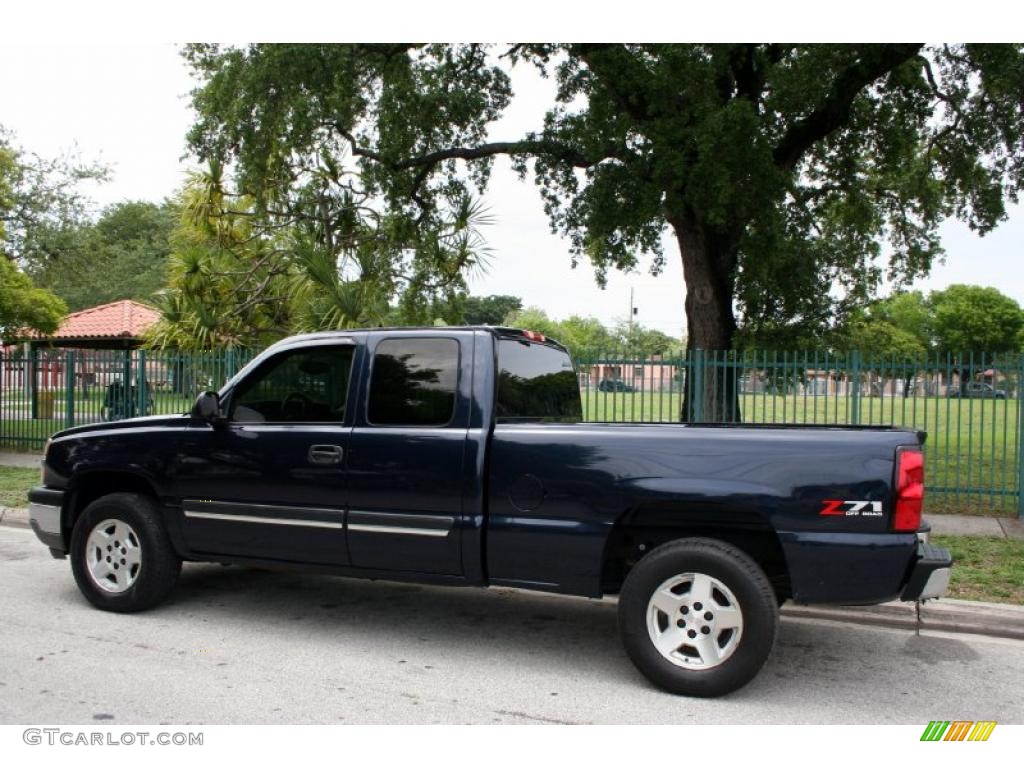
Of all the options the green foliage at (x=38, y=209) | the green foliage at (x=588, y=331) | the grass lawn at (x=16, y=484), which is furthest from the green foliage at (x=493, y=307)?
the grass lawn at (x=16, y=484)

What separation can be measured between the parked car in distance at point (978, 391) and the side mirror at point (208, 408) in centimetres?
857

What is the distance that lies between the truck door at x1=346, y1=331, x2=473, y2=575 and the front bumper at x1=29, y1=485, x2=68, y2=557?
7.63 ft

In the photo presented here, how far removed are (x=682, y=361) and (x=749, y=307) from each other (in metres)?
6.29

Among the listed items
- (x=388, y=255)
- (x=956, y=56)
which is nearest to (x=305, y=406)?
(x=388, y=255)

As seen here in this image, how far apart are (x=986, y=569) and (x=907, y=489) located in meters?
3.96

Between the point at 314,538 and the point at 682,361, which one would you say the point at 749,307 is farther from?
the point at 314,538

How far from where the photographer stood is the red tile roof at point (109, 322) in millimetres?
24500

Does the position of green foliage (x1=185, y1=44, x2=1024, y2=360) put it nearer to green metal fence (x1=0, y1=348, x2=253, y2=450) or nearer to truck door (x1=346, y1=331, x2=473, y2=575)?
green metal fence (x1=0, y1=348, x2=253, y2=450)

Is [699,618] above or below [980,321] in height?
below

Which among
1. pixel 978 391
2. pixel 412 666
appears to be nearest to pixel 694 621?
pixel 412 666

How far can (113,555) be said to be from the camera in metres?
5.87

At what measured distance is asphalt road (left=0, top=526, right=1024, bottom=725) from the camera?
13.9 feet

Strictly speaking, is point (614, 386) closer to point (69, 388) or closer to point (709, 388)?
point (709, 388)

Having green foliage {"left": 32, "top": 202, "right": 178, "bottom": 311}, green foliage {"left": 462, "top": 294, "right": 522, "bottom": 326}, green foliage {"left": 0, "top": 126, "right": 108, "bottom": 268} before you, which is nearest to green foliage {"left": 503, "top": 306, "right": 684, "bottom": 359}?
green foliage {"left": 462, "top": 294, "right": 522, "bottom": 326}
